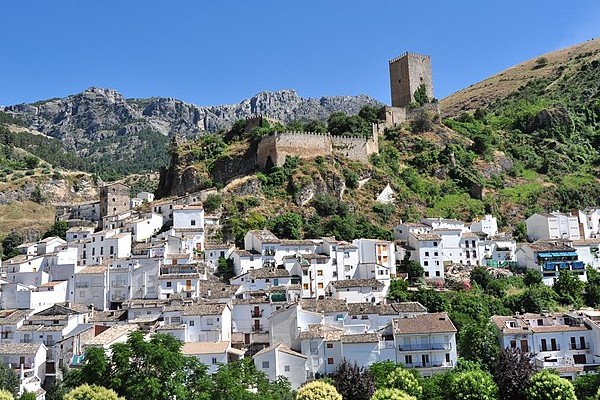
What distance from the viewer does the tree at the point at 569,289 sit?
49.5 metres

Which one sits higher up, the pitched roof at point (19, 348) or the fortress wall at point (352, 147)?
the fortress wall at point (352, 147)

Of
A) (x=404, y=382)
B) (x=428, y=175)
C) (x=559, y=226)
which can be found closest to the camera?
(x=404, y=382)

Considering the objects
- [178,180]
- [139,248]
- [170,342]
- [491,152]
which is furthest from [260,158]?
[170,342]

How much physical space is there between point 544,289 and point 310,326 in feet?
73.0

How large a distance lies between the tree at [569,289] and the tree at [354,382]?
23.9m

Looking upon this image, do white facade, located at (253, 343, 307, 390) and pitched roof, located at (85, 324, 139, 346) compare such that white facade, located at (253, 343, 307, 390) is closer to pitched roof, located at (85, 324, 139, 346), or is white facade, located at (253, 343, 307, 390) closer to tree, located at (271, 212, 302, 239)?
pitched roof, located at (85, 324, 139, 346)

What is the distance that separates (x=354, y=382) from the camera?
32.8m

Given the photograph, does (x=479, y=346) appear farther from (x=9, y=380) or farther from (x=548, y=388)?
(x=9, y=380)

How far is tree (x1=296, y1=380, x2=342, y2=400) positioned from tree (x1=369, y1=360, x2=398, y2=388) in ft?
11.7

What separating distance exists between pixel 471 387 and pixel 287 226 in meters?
29.1

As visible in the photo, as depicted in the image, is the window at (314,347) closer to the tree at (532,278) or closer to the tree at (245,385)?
the tree at (245,385)

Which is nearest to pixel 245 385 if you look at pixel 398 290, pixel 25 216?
pixel 398 290

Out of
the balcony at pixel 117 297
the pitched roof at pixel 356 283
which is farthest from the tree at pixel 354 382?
the balcony at pixel 117 297

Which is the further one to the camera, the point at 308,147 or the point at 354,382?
the point at 308,147
